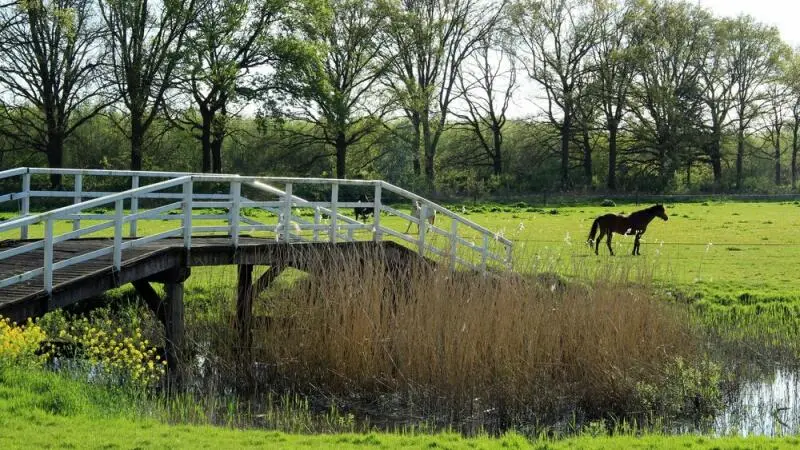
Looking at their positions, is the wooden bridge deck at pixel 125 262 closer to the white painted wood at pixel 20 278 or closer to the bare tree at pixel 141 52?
the white painted wood at pixel 20 278

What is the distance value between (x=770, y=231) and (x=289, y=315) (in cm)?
2233

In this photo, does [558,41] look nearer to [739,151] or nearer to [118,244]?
[739,151]

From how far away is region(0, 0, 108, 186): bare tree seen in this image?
42.0 m

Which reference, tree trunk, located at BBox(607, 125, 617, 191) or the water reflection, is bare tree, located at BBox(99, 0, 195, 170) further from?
the water reflection

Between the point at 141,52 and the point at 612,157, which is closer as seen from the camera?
the point at 141,52

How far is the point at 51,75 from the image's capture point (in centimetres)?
4306

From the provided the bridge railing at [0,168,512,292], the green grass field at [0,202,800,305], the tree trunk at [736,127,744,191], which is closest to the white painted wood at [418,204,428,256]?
the bridge railing at [0,168,512,292]

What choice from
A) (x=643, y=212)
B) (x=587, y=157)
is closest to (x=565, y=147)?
(x=587, y=157)

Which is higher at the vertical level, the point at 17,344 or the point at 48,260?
the point at 48,260

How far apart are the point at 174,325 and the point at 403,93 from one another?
3946 cm

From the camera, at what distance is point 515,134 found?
6338 cm

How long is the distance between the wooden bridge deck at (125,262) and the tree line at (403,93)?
Result: 1173 inches

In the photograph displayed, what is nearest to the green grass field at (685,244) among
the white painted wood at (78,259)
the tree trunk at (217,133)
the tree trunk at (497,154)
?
the white painted wood at (78,259)

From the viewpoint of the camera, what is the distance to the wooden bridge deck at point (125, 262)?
11.5 m
